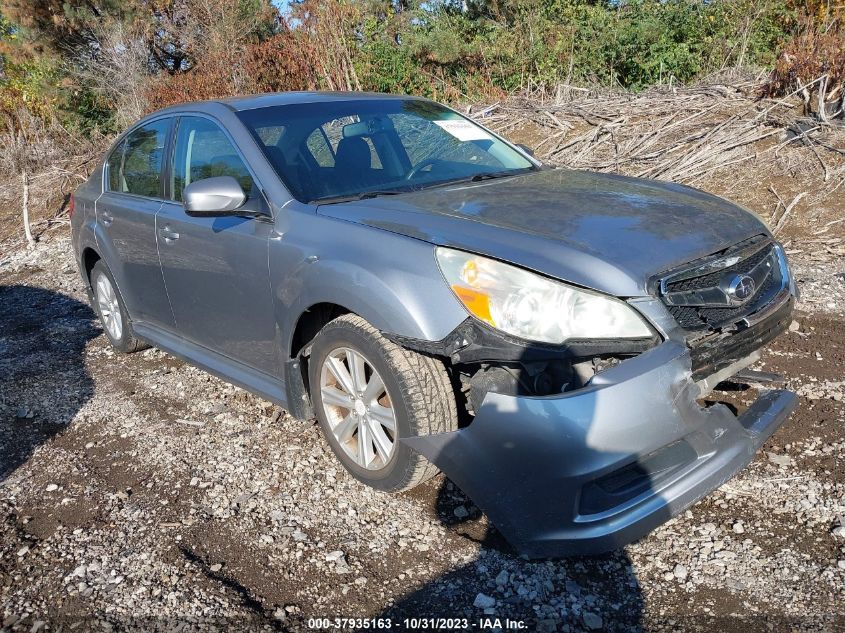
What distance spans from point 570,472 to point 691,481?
476mm

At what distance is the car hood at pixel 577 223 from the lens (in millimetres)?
2697

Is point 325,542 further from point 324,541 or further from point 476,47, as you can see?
point 476,47

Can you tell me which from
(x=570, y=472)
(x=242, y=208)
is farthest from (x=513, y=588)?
(x=242, y=208)

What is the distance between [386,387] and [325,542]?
0.71m

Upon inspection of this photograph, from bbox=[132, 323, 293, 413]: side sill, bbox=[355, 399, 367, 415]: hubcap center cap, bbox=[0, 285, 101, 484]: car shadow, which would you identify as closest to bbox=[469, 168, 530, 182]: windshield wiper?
bbox=[355, 399, 367, 415]: hubcap center cap

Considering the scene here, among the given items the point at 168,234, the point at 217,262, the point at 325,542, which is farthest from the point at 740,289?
the point at 168,234

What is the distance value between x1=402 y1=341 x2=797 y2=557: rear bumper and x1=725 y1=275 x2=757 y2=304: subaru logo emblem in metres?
0.42

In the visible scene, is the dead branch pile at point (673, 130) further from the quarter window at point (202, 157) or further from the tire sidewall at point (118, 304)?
the tire sidewall at point (118, 304)

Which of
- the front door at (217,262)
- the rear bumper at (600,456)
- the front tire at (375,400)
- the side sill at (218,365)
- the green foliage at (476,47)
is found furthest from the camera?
the green foliage at (476,47)

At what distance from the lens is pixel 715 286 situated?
282cm

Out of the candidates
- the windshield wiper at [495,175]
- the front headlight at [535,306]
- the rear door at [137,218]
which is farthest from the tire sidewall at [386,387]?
the rear door at [137,218]

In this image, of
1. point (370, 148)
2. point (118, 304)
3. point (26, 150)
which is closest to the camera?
point (370, 148)

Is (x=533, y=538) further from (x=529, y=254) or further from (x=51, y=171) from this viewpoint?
(x=51, y=171)

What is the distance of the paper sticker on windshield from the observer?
4402 mm
